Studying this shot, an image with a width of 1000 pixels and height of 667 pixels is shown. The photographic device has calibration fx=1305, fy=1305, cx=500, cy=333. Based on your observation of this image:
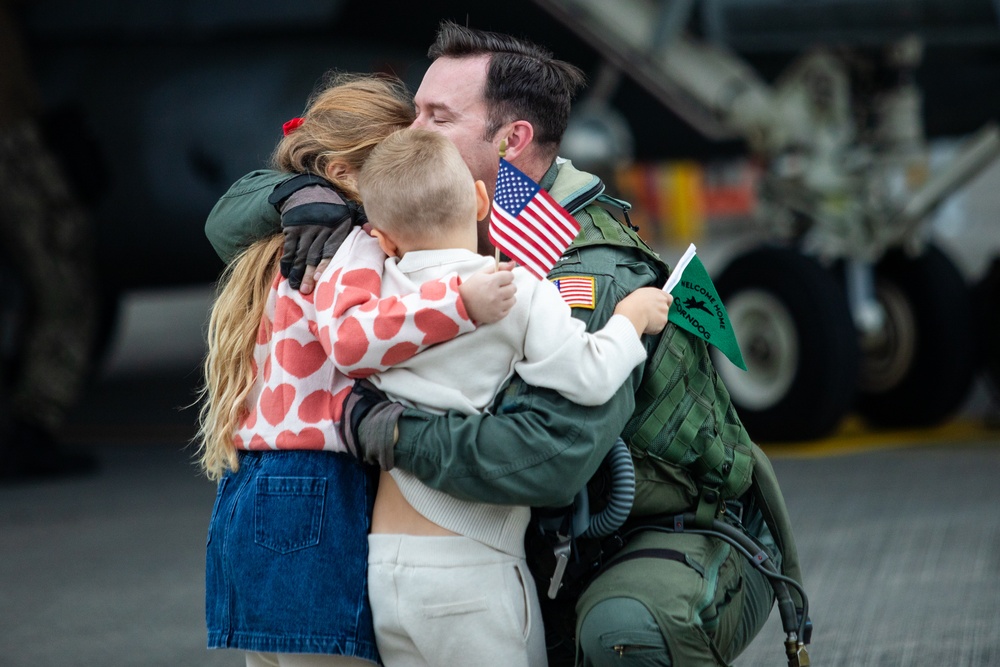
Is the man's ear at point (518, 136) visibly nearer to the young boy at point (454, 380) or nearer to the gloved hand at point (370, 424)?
the young boy at point (454, 380)

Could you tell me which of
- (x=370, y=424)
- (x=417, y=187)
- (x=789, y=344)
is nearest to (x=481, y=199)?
(x=417, y=187)

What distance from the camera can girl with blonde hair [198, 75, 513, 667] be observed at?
208 centimetres

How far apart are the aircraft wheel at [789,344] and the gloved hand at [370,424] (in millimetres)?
4613

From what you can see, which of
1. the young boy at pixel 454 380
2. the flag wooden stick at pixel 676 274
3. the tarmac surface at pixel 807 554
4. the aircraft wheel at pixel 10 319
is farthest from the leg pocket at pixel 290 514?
the aircraft wheel at pixel 10 319

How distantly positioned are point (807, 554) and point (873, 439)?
93.5 inches

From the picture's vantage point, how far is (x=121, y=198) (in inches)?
323

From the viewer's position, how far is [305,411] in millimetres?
2232

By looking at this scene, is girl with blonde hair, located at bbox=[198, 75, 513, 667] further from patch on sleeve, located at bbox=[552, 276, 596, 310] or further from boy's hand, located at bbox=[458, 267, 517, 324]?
patch on sleeve, located at bbox=[552, 276, 596, 310]

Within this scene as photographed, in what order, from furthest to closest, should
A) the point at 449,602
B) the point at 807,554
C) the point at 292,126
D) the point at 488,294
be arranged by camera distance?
1. the point at 807,554
2. the point at 292,126
3. the point at 449,602
4. the point at 488,294

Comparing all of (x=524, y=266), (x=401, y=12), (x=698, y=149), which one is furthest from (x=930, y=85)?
(x=524, y=266)

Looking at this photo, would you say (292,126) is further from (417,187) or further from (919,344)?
(919,344)

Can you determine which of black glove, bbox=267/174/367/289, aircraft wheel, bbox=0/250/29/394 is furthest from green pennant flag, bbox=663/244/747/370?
aircraft wheel, bbox=0/250/29/394

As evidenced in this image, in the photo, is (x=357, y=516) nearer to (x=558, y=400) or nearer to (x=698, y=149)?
(x=558, y=400)

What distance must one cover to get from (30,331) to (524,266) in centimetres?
521
